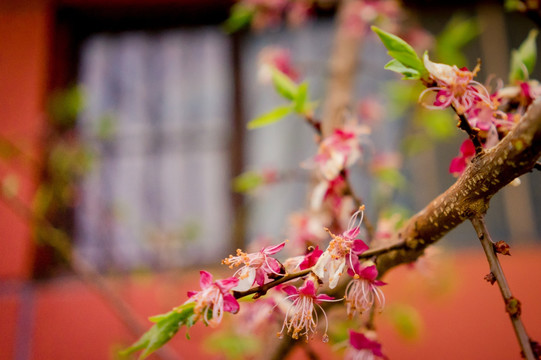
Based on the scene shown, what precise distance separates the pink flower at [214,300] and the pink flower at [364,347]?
20 centimetres

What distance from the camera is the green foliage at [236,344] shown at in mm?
1469

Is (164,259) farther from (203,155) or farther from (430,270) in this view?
(430,270)

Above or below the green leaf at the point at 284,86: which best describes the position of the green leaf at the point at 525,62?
below

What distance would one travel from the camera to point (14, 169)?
240 cm

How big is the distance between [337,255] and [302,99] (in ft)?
0.92

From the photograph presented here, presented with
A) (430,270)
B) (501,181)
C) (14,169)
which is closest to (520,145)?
(501,181)

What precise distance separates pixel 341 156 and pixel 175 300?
5.14ft

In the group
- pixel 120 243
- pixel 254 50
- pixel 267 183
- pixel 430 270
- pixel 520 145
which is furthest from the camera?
pixel 254 50

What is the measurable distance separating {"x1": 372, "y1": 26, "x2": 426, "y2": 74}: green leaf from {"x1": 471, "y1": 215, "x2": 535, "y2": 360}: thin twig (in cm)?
18

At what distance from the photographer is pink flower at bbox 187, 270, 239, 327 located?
1.69ft

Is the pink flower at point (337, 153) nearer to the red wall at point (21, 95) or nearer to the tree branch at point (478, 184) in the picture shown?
the tree branch at point (478, 184)

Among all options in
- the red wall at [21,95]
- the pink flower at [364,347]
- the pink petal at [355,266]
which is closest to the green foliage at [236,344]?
the pink flower at [364,347]

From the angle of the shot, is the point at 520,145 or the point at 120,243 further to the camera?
the point at 120,243

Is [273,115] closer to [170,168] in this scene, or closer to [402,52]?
[402,52]
